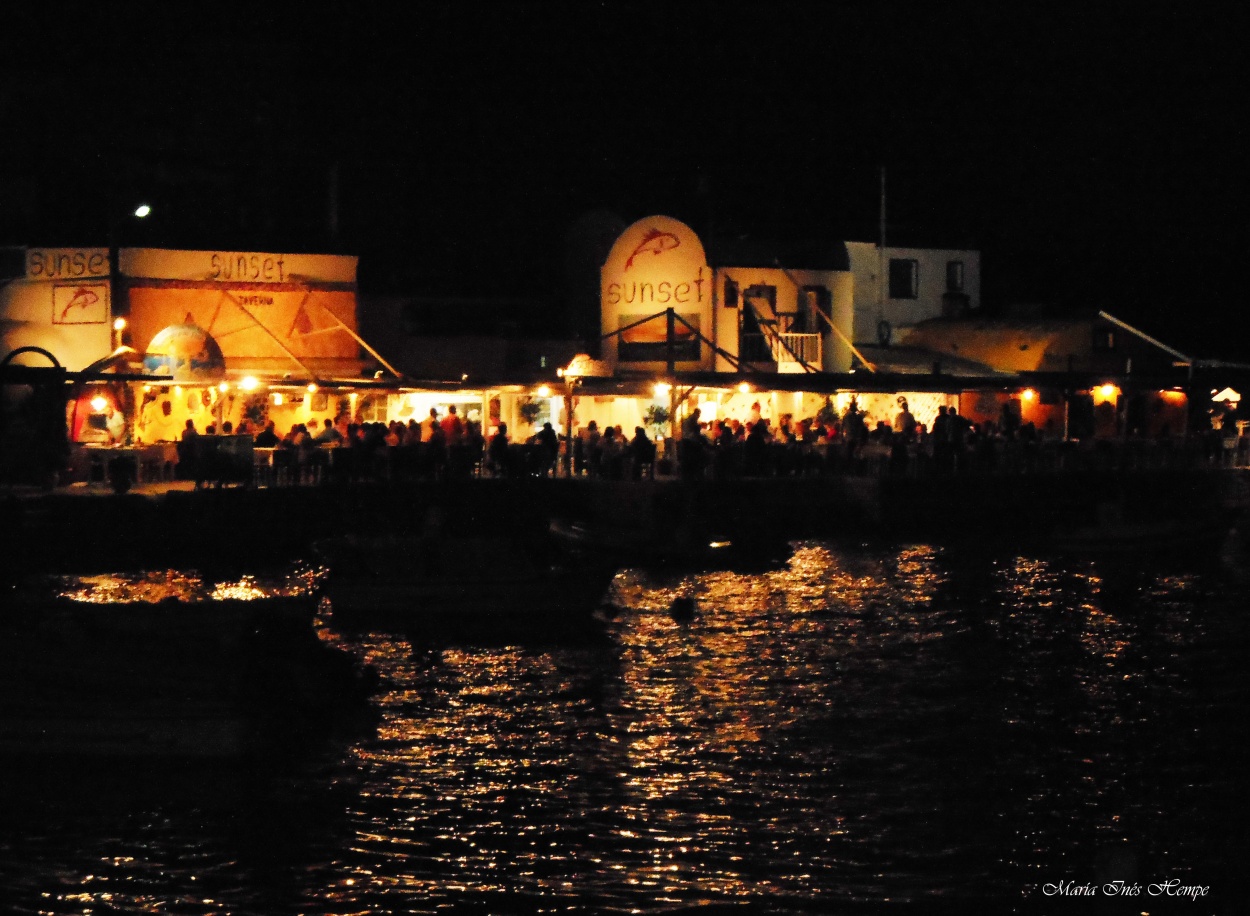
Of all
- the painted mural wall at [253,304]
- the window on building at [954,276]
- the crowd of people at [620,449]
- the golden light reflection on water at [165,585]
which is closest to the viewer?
the golden light reflection on water at [165,585]

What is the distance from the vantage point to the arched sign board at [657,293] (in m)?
46.1

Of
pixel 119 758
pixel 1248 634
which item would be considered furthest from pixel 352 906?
pixel 1248 634

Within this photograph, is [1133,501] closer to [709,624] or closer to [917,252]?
[917,252]

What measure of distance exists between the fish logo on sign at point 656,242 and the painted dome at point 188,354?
1243 cm

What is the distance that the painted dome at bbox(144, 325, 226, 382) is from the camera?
3766 cm

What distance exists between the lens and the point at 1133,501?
151 ft

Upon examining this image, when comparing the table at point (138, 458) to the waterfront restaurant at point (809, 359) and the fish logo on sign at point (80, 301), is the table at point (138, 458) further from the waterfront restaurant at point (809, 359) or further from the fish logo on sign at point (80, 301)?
the waterfront restaurant at point (809, 359)

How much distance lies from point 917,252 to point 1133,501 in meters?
14.3

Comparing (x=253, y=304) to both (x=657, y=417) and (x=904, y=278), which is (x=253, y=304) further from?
(x=904, y=278)

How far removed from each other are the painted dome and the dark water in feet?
44.0

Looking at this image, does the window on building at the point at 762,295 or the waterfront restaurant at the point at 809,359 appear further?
the window on building at the point at 762,295
